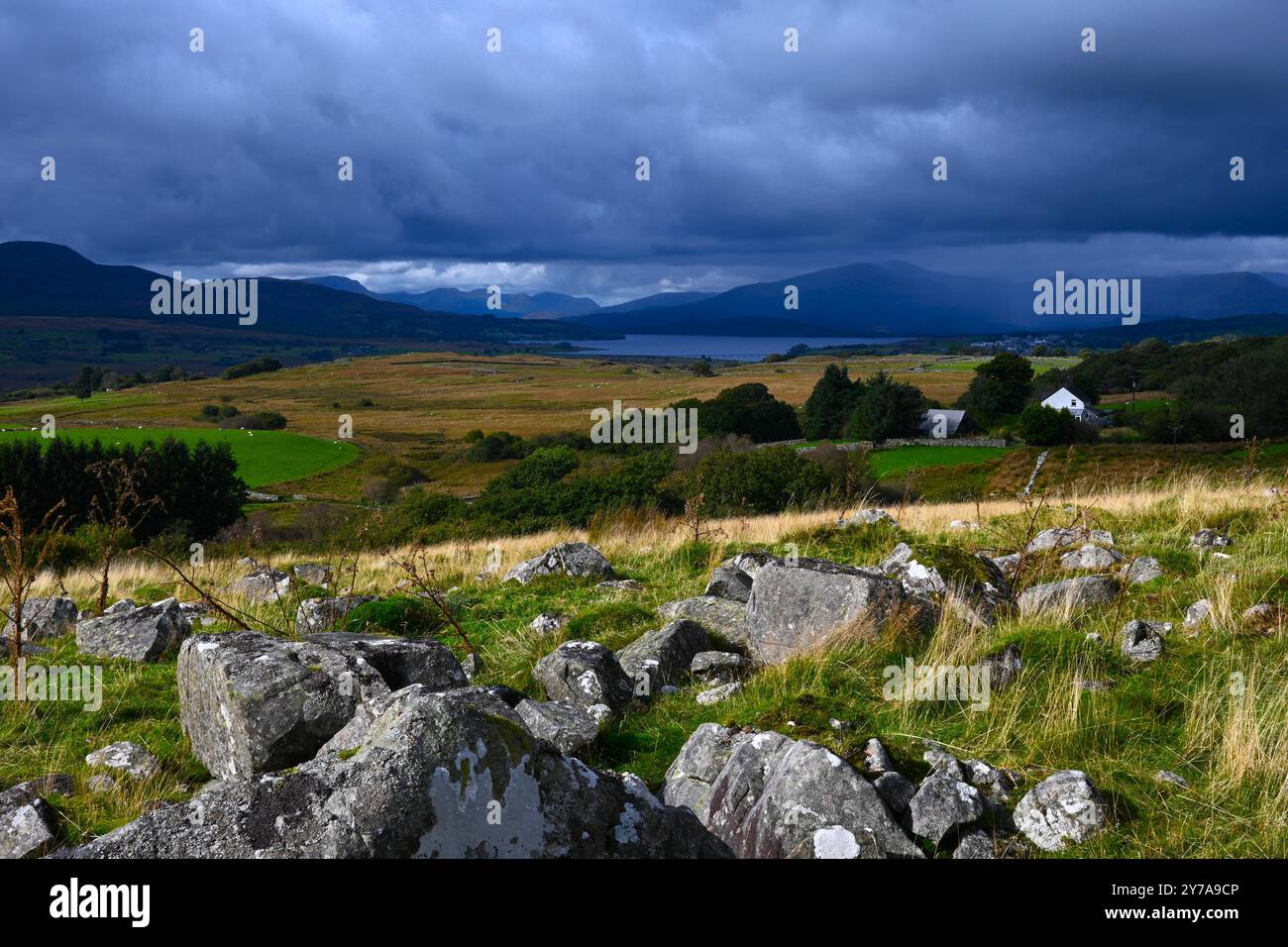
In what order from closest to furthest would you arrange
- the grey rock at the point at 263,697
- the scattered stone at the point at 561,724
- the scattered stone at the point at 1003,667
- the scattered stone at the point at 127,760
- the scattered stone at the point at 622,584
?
1. the grey rock at the point at 263,697
2. the scattered stone at the point at 561,724
3. the scattered stone at the point at 127,760
4. the scattered stone at the point at 1003,667
5. the scattered stone at the point at 622,584

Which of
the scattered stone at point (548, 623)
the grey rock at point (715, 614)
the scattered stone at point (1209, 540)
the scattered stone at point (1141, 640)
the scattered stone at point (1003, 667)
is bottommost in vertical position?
the scattered stone at point (548, 623)

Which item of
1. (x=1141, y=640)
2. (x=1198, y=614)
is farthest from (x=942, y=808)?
(x=1198, y=614)

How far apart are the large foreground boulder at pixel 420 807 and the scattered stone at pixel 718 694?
326 cm

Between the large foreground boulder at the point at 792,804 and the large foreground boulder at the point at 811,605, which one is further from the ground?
the large foreground boulder at the point at 811,605

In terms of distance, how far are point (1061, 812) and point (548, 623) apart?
6274 mm

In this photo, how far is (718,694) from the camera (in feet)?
24.6

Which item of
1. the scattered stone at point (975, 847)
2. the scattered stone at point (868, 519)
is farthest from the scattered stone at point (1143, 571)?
the scattered stone at point (975, 847)

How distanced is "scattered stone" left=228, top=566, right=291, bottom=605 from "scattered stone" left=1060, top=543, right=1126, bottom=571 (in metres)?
10.5

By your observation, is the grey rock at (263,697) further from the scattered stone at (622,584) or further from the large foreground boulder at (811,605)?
the scattered stone at (622,584)

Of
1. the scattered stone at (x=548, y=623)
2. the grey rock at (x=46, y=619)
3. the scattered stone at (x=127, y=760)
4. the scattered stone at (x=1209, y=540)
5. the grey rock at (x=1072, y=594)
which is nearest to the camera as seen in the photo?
the scattered stone at (x=127, y=760)

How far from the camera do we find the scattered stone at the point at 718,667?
26.4 feet

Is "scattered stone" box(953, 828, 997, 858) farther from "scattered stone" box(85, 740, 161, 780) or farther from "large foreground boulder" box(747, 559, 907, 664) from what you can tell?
"scattered stone" box(85, 740, 161, 780)

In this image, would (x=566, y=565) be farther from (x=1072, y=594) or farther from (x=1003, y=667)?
(x=1003, y=667)

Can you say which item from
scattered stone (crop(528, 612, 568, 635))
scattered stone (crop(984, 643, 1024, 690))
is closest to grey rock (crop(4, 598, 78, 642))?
scattered stone (crop(528, 612, 568, 635))
